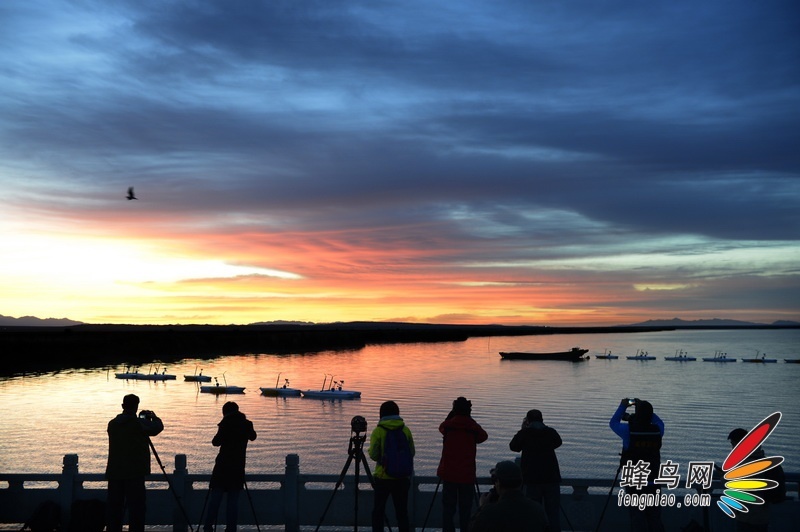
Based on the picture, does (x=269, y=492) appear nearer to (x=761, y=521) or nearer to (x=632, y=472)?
(x=632, y=472)

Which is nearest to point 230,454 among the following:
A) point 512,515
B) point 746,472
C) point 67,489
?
point 67,489

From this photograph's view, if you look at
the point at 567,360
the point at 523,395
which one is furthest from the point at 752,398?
the point at 567,360

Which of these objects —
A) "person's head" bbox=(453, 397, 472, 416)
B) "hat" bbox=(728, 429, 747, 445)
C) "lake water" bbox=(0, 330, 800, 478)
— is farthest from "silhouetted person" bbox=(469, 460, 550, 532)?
"lake water" bbox=(0, 330, 800, 478)

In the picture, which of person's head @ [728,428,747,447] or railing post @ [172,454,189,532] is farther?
railing post @ [172,454,189,532]

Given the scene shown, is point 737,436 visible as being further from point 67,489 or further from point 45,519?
point 45,519

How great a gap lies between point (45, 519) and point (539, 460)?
888 cm

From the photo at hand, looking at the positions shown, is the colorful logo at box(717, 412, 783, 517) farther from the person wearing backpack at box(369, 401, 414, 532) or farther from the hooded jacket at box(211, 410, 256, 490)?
the hooded jacket at box(211, 410, 256, 490)

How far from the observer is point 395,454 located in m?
11.9

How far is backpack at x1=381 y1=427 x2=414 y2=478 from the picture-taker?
466 inches

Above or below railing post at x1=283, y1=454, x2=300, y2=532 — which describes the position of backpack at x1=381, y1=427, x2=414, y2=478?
above

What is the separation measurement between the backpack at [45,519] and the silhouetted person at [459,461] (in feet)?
23.4

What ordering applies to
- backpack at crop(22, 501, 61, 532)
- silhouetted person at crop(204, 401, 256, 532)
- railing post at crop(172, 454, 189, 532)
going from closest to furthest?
1. silhouetted person at crop(204, 401, 256, 532)
2. backpack at crop(22, 501, 61, 532)
3. railing post at crop(172, 454, 189, 532)

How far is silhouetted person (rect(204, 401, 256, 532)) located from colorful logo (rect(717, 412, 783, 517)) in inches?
311

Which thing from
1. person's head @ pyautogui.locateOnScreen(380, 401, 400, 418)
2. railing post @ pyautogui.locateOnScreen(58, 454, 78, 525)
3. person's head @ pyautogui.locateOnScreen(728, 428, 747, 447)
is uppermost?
person's head @ pyautogui.locateOnScreen(380, 401, 400, 418)
